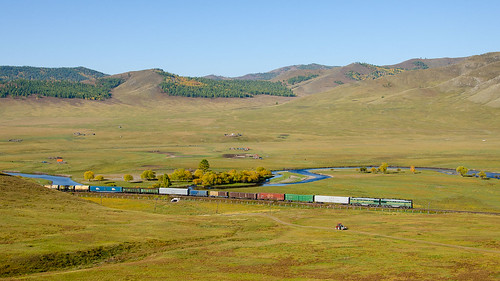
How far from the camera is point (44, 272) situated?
5262cm

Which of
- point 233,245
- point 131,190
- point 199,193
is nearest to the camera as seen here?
point 233,245

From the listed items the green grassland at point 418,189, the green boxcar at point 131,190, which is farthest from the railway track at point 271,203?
the green grassland at point 418,189

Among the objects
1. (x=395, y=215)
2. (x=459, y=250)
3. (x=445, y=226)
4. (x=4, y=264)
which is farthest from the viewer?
(x=395, y=215)

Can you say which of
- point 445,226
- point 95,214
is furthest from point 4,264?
point 445,226

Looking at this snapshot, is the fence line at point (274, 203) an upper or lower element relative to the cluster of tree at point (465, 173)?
lower

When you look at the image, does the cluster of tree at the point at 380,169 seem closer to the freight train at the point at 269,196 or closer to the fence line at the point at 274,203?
the freight train at the point at 269,196

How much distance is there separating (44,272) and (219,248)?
826 inches

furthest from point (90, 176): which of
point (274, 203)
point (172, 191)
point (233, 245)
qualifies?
point (233, 245)

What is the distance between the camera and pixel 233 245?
66625 millimetres

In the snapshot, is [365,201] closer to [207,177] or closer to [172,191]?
[172,191]

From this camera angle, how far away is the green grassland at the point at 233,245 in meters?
51.9

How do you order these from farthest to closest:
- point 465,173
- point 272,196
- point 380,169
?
point 380,169 < point 465,173 < point 272,196

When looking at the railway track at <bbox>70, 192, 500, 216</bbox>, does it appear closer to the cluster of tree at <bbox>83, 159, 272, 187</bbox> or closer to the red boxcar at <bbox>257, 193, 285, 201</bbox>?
the red boxcar at <bbox>257, 193, 285, 201</bbox>

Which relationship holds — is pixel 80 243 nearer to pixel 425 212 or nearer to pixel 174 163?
pixel 425 212
